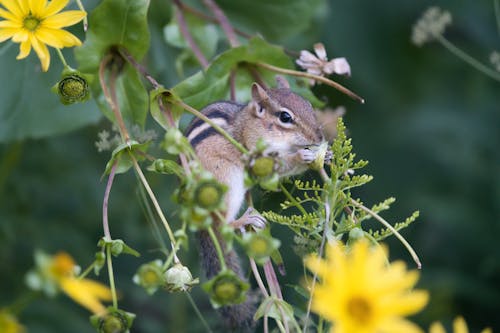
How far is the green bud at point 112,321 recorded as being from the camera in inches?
44.9

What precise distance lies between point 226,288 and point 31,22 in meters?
0.62

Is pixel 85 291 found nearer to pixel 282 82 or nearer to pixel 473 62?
pixel 282 82

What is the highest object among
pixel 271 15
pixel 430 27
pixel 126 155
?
pixel 271 15

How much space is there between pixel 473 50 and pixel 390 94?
0.37m

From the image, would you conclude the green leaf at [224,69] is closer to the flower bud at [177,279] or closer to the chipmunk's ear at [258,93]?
the chipmunk's ear at [258,93]

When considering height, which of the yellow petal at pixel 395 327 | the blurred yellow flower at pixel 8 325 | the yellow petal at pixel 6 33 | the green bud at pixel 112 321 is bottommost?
the yellow petal at pixel 395 327

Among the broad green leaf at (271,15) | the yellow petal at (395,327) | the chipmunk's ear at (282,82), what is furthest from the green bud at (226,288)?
the broad green leaf at (271,15)

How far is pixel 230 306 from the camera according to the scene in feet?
5.11

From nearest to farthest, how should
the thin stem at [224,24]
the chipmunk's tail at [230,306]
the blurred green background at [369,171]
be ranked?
the chipmunk's tail at [230,306], the thin stem at [224,24], the blurred green background at [369,171]

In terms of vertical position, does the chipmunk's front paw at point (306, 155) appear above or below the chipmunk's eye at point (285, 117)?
below

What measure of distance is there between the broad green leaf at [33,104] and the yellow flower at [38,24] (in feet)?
1.58

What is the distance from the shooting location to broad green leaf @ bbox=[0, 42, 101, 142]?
188 cm

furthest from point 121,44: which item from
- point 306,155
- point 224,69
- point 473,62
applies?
point 473,62

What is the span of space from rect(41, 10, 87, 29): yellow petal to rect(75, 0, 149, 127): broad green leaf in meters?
0.21
